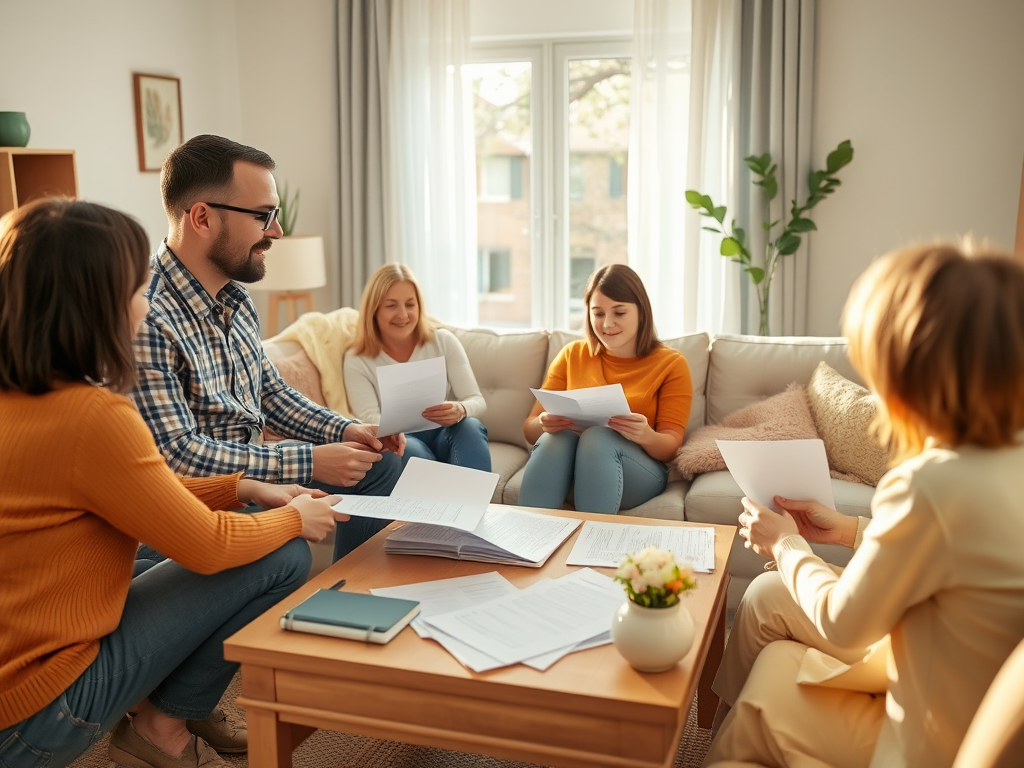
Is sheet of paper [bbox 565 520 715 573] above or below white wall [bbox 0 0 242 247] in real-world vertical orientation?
below

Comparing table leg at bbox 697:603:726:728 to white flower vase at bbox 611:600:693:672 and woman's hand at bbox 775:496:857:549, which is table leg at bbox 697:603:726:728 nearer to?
woman's hand at bbox 775:496:857:549

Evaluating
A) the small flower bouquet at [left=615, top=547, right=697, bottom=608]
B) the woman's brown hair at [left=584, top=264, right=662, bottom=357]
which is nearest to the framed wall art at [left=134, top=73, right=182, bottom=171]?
the woman's brown hair at [left=584, top=264, right=662, bottom=357]

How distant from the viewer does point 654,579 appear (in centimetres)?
131

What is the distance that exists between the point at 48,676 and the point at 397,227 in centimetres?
341

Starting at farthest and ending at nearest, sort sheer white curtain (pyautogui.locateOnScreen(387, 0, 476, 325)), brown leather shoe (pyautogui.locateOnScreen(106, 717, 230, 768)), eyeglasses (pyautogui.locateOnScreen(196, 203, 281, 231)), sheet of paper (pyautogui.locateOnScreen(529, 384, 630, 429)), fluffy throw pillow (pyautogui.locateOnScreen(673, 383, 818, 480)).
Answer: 1. sheer white curtain (pyautogui.locateOnScreen(387, 0, 476, 325))
2. fluffy throw pillow (pyautogui.locateOnScreen(673, 383, 818, 480))
3. sheet of paper (pyautogui.locateOnScreen(529, 384, 630, 429))
4. eyeglasses (pyautogui.locateOnScreen(196, 203, 281, 231))
5. brown leather shoe (pyautogui.locateOnScreen(106, 717, 230, 768))

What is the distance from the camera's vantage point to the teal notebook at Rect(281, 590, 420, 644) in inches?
57.3

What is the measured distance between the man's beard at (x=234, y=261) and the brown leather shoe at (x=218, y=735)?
0.98 m

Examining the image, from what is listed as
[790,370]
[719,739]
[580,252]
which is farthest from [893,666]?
[580,252]

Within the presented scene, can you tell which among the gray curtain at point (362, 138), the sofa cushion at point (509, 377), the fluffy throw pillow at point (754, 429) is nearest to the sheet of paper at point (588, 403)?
the fluffy throw pillow at point (754, 429)

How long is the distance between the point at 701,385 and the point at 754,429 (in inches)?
14.1

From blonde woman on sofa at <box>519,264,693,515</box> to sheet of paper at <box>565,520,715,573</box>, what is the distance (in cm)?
62

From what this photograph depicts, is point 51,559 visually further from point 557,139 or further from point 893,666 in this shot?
point 557,139

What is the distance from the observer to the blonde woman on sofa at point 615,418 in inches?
105

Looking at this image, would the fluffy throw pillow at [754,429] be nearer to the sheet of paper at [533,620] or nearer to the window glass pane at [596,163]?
the sheet of paper at [533,620]
